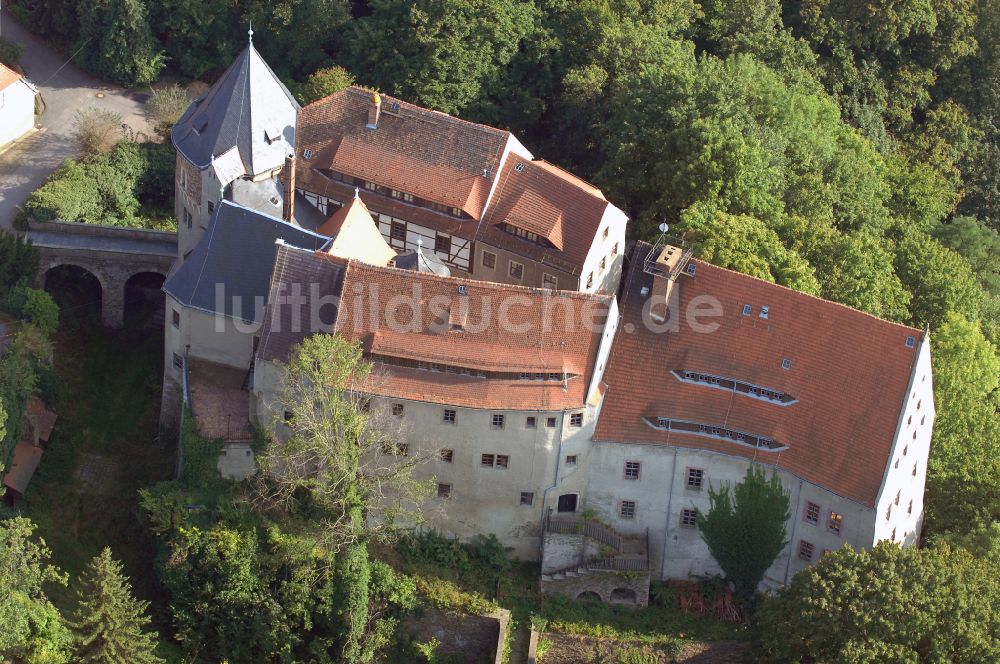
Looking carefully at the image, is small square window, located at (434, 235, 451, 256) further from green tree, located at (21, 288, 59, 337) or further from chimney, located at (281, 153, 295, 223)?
green tree, located at (21, 288, 59, 337)

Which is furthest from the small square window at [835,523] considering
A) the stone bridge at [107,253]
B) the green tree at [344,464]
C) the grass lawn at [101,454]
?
the stone bridge at [107,253]

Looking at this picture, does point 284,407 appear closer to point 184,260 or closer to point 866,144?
point 184,260

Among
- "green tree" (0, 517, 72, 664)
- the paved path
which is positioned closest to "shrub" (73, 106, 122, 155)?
the paved path

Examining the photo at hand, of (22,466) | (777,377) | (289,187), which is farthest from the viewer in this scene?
(289,187)

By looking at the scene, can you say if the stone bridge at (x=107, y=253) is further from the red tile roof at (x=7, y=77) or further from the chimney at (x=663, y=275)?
the chimney at (x=663, y=275)

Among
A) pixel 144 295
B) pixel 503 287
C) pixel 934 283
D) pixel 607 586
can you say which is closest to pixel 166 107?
pixel 144 295

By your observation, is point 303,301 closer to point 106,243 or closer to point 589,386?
point 589,386

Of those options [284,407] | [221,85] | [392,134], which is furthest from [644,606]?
[221,85]
